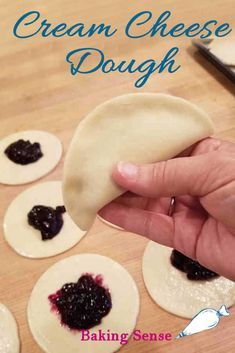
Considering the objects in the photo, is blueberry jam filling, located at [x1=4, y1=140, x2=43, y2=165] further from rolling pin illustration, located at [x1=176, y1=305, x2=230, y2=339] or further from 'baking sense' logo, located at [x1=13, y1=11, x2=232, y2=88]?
rolling pin illustration, located at [x1=176, y1=305, x2=230, y2=339]

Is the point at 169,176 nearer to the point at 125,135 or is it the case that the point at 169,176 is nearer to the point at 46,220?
the point at 125,135

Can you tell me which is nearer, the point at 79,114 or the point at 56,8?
the point at 79,114

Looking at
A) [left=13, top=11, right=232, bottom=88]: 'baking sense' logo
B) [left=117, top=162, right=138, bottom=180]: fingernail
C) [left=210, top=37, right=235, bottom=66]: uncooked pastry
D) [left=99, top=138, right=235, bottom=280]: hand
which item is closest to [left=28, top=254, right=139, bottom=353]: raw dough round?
[left=99, top=138, right=235, bottom=280]: hand

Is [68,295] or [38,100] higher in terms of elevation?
[38,100]

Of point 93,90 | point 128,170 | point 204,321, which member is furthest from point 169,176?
point 93,90

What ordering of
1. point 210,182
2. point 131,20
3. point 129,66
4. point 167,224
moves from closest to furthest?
point 210,182 < point 167,224 < point 129,66 < point 131,20

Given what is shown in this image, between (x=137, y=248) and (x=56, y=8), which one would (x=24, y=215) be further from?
(x=56, y=8)

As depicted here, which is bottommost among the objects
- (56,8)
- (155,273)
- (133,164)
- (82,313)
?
(155,273)

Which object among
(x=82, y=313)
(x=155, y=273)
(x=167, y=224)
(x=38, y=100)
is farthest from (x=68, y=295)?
(x=38, y=100)

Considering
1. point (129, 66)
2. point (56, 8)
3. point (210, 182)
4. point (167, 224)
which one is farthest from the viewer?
point (56, 8)
